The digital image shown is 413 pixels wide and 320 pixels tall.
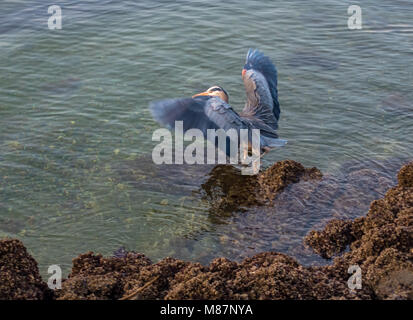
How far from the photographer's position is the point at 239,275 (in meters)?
6.71

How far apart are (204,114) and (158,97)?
3381 millimetres

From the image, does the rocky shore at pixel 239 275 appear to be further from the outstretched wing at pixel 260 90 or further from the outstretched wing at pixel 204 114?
the outstretched wing at pixel 260 90

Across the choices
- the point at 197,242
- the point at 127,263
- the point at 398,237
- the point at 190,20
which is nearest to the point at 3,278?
the point at 127,263

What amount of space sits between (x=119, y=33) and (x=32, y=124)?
453 centimetres

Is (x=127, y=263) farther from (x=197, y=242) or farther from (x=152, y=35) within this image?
(x=152, y=35)

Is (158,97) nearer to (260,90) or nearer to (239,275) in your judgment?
(260,90)

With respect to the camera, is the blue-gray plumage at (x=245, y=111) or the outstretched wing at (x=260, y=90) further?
the outstretched wing at (x=260, y=90)

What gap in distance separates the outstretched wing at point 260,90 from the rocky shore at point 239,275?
9.75ft

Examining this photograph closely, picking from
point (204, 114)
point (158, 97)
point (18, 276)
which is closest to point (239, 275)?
point (18, 276)

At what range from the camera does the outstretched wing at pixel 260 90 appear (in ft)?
33.2

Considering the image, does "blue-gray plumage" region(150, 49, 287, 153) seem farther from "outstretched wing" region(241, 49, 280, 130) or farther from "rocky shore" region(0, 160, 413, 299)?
"rocky shore" region(0, 160, 413, 299)

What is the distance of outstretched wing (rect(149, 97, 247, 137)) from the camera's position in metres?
8.89

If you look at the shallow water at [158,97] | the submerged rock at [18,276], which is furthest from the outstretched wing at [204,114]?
the submerged rock at [18,276]

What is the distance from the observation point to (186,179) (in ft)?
32.8
